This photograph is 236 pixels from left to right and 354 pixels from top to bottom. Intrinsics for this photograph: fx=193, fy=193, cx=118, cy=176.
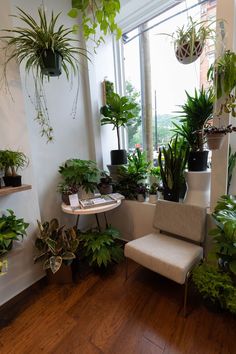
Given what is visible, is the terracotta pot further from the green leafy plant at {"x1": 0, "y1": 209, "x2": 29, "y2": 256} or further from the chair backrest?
the green leafy plant at {"x1": 0, "y1": 209, "x2": 29, "y2": 256}

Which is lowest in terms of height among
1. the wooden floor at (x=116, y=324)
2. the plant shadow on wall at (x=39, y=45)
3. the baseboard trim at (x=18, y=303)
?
the wooden floor at (x=116, y=324)

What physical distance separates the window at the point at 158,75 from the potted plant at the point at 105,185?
68cm

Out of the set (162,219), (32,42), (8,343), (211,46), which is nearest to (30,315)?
(8,343)

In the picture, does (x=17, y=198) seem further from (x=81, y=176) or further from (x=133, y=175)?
(x=133, y=175)

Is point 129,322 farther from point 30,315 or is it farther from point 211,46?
point 211,46

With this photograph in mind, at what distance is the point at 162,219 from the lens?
70.9 inches

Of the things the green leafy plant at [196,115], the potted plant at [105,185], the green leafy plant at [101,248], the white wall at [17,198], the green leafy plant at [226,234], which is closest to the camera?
the green leafy plant at [226,234]

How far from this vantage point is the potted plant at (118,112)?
81.8 inches

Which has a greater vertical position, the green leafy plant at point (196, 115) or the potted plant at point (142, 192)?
the green leafy plant at point (196, 115)

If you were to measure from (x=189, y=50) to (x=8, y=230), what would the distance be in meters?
1.83

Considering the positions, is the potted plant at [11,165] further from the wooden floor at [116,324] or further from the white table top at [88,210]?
the wooden floor at [116,324]

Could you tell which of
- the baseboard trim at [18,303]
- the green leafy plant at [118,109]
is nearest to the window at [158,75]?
the green leafy plant at [118,109]

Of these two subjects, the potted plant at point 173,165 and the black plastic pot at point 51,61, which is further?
the potted plant at point 173,165

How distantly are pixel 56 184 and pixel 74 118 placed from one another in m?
0.76
